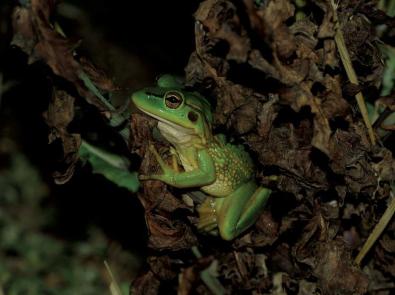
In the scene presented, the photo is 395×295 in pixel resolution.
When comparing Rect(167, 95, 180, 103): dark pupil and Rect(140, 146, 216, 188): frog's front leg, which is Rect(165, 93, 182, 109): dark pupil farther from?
Rect(140, 146, 216, 188): frog's front leg

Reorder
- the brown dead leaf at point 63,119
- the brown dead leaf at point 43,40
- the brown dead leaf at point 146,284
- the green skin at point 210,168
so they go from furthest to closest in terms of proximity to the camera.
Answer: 1. the brown dead leaf at point 146,284
2. the green skin at point 210,168
3. the brown dead leaf at point 63,119
4. the brown dead leaf at point 43,40

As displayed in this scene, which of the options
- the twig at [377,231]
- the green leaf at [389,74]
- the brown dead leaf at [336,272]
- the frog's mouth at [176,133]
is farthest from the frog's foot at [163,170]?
the green leaf at [389,74]

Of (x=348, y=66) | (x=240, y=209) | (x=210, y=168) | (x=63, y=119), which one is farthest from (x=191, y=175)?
(x=348, y=66)

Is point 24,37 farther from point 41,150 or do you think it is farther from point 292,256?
point 41,150

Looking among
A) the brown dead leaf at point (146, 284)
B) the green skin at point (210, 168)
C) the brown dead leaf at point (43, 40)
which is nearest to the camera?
the brown dead leaf at point (43, 40)

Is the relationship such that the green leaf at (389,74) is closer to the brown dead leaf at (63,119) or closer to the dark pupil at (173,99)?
the dark pupil at (173,99)

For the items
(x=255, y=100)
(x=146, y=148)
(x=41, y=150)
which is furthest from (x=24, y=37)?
(x=41, y=150)

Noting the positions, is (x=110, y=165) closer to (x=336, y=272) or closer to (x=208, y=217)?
(x=208, y=217)
